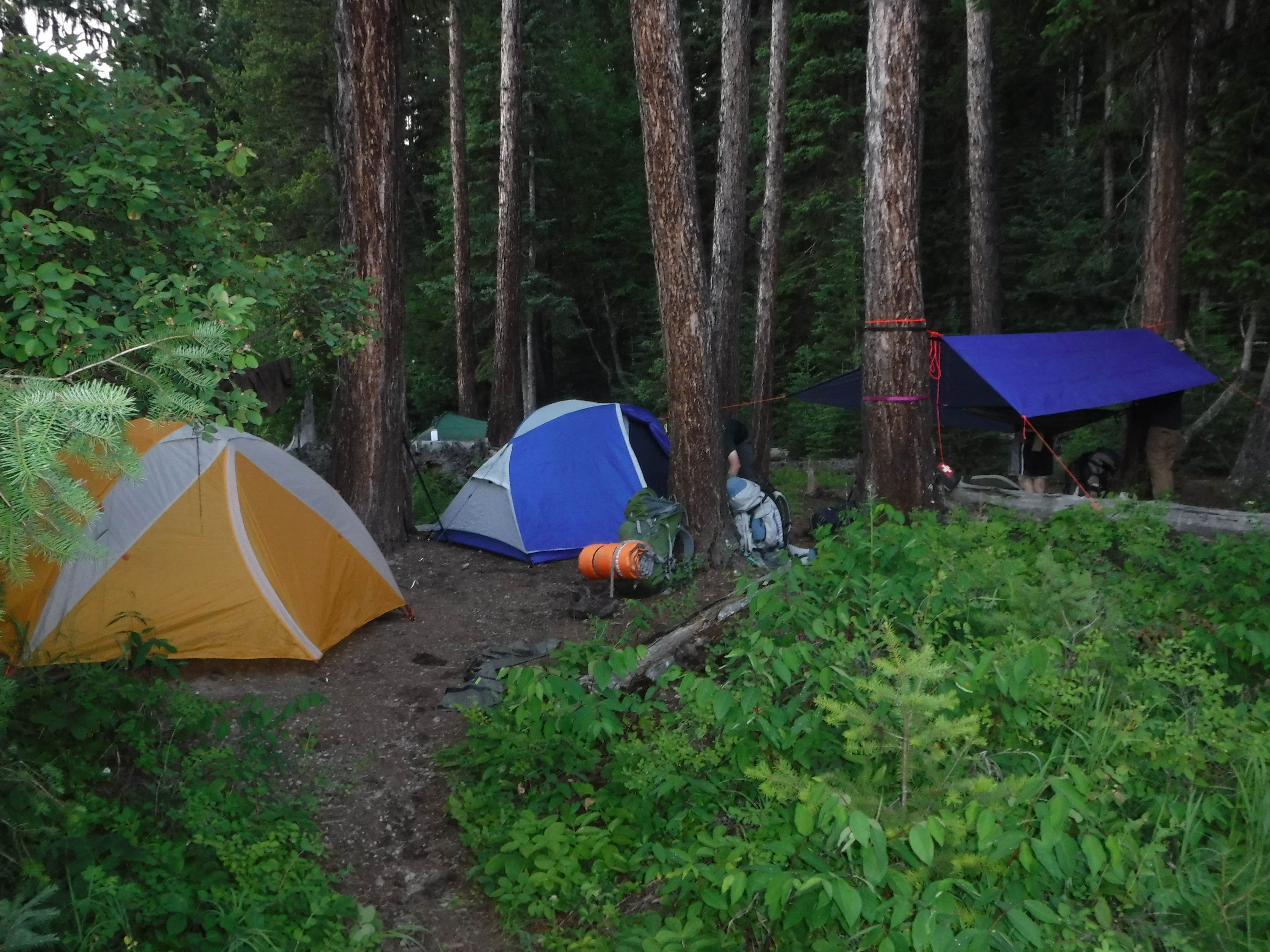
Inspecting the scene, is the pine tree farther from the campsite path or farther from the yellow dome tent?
the yellow dome tent

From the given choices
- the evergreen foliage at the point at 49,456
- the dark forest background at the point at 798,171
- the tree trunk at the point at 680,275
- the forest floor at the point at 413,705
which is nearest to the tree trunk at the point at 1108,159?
the dark forest background at the point at 798,171

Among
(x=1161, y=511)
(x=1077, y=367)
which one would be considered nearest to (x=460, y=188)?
(x=1077, y=367)

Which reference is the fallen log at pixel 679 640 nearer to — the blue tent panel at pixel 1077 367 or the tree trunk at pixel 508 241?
the blue tent panel at pixel 1077 367

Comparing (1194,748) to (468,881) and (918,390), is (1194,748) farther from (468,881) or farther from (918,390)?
(918,390)

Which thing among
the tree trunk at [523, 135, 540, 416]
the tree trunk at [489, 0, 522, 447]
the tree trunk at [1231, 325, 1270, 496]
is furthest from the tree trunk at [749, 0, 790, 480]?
the tree trunk at [523, 135, 540, 416]

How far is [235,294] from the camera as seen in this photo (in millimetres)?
3256

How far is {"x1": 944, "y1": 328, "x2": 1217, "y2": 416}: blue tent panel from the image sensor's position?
6.96 m

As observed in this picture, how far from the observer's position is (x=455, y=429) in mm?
18984

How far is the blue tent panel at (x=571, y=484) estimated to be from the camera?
8297 mm

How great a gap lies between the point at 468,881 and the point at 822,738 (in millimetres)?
1439

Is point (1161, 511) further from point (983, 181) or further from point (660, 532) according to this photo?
point (983, 181)

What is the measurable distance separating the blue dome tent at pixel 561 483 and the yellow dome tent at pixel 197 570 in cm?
271

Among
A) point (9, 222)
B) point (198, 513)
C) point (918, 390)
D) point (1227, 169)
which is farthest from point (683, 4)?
point (9, 222)

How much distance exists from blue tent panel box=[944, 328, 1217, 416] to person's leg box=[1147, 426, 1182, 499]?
52 cm
